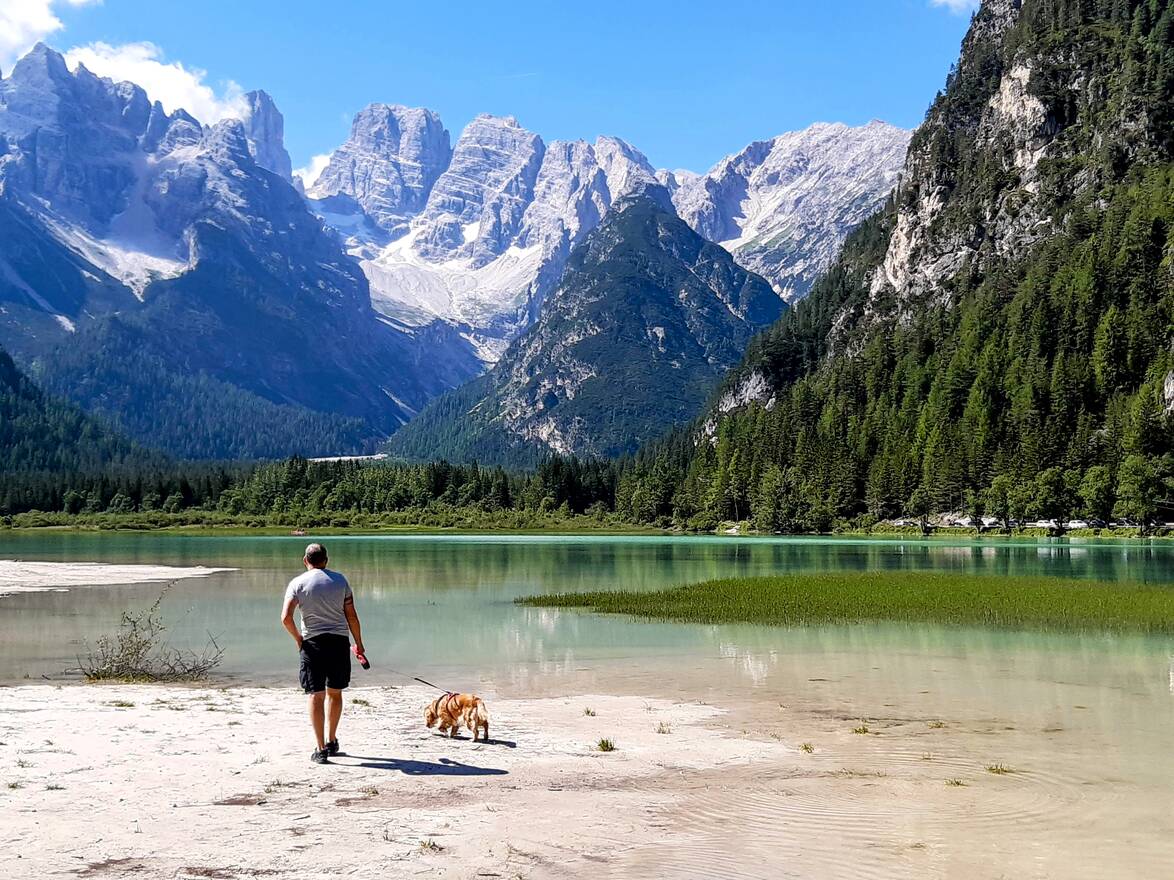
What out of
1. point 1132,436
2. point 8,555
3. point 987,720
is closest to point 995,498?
point 1132,436

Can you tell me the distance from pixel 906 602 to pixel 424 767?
134 ft

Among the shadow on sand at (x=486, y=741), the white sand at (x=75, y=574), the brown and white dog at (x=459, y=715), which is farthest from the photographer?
the white sand at (x=75, y=574)

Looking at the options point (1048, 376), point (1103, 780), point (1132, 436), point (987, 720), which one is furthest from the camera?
point (1048, 376)

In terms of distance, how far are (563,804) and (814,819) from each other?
4029 millimetres

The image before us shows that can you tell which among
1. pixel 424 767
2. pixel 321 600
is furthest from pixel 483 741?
pixel 321 600

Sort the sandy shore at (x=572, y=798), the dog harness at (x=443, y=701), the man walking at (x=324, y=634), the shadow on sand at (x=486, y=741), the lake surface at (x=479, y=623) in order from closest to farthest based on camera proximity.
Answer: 1. the sandy shore at (x=572, y=798)
2. the man walking at (x=324, y=634)
3. the shadow on sand at (x=486, y=741)
4. the dog harness at (x=443, y=701)
5. the lake surface at (x=479, y=623)

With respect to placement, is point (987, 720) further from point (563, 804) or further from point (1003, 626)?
point (1003, 626)

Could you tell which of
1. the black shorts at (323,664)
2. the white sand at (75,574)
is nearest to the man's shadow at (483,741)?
the black shorts at (323,664)

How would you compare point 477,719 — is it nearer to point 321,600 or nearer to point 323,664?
point 323,664

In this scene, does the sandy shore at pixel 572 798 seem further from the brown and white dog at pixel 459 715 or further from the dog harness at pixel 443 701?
the dog harness at pixel 443 701

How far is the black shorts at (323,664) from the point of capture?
19844 millimetres

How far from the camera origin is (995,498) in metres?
166

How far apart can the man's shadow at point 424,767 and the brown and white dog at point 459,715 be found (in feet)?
7.08

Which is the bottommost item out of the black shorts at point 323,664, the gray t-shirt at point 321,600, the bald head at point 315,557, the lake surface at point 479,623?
the lake surface at point 479,623
